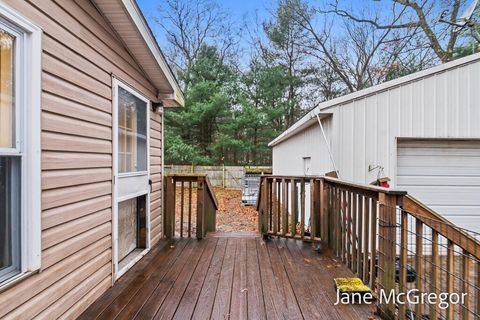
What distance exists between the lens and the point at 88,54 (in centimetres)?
238

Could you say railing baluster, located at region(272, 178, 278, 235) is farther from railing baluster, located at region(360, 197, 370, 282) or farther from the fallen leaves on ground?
the fallen leaves on ground

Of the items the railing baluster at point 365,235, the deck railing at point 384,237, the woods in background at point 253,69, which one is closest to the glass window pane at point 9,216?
the deck railing at point 384,237

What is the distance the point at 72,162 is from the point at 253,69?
49.7 feet

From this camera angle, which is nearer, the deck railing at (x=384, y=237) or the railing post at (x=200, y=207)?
the deck railing at (x=384, y=237)

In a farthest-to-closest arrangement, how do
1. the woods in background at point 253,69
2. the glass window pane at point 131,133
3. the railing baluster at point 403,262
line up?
the woods in background at point 253,69 → the glass window pane at point 131,133 → the railing baluster at point 403,262

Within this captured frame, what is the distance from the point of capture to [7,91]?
158 centimetres

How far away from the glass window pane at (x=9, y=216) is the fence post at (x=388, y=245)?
2.49 metres

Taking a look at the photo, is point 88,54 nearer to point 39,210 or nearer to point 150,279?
point 39,210

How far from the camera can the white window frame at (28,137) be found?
1648mm

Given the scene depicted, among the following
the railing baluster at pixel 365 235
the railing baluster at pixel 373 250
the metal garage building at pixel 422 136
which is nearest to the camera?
the railing baluster at pixel 373 250

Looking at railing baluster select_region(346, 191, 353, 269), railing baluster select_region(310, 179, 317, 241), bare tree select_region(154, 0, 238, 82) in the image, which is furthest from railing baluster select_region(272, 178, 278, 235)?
bare tree select_region(154, 0, 238, 82)

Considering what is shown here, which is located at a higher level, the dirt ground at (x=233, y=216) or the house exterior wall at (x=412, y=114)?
the house exterior wall at (x=412, y=114)

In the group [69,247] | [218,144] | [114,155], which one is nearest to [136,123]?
[114,155]

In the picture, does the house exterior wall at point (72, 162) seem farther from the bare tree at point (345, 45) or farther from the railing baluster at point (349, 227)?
the bare tree at point (345, 45)
